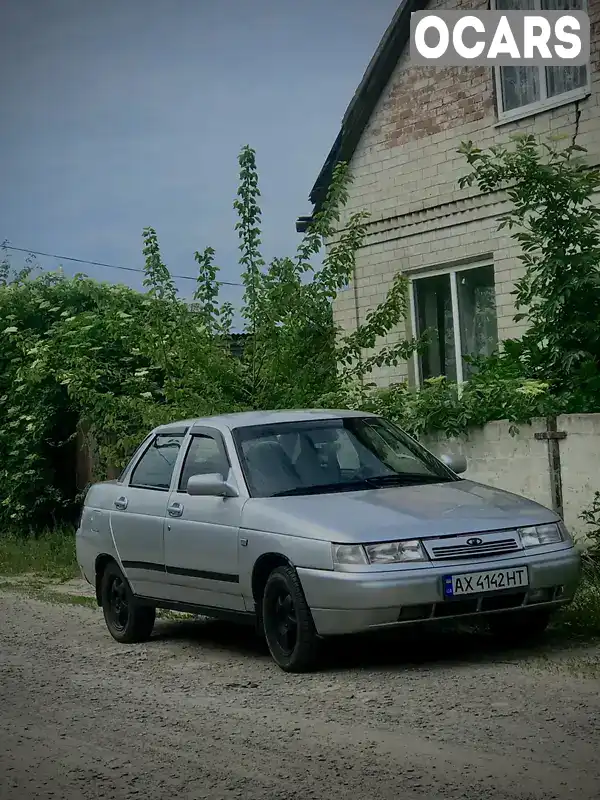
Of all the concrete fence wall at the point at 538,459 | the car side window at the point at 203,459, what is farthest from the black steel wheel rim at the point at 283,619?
the concrete fence wall at the point at 538,459

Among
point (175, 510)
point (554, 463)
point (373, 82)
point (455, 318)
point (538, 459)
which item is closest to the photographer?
point (175, 510)

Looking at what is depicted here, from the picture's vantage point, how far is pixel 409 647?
9219mm

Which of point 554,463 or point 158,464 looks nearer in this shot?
point 158,464

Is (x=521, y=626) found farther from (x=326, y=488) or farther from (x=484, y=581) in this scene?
(x=326, y=488)

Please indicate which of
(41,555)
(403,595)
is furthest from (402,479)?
(41,555)

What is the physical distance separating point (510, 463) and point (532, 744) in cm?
662

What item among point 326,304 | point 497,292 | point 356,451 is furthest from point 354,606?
point 497,292

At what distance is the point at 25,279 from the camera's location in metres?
19.8

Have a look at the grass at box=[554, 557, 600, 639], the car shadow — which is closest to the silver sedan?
the car shadow

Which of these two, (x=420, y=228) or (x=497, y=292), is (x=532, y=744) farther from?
(x=420, y=228)

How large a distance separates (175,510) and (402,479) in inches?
62.9

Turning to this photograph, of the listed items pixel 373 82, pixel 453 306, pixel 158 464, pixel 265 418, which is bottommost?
pixel 158 464

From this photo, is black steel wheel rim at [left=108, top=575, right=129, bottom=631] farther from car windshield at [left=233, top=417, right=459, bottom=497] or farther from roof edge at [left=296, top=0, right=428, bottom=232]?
roof edge at [left=296, top=0, right=428, bottom=232]

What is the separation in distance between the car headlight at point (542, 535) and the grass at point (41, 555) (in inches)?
306
